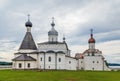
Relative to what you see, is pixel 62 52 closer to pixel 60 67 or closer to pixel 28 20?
pixel 60 67

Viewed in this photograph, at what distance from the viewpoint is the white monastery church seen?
7675 cm

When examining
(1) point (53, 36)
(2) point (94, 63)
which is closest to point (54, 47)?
(1) point (53, 36)

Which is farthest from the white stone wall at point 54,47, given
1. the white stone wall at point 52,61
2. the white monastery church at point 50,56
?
the white stone wall at point 52,61

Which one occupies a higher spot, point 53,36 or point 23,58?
point 53,36

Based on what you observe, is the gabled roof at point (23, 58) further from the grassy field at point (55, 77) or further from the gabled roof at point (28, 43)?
the grassy field at point (55, 77)

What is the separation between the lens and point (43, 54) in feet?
255

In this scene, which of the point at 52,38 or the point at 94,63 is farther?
the point at 94,63

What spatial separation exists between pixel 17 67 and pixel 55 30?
51.9 ft

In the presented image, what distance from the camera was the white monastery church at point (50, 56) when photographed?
76.8m

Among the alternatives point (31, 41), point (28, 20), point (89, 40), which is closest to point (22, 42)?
point (31, 41)

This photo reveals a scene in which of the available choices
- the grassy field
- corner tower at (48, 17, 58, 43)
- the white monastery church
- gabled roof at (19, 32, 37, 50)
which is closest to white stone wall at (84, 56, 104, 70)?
the white monastery church

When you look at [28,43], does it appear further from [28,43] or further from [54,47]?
[54,47]

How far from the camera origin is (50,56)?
252 ft

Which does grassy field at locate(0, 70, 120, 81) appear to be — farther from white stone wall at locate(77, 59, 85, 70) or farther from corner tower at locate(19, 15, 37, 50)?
white stone wall at locate(77, 59, 85, 70)
